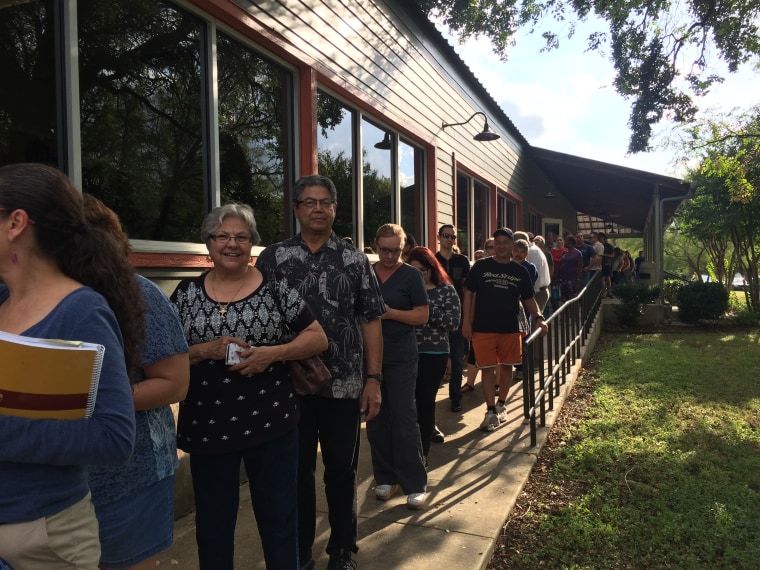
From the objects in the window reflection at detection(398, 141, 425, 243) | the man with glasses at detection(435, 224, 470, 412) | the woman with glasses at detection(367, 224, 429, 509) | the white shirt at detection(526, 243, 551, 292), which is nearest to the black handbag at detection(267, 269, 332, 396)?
the woman with glasses at detection(367, 224, 429, 509)

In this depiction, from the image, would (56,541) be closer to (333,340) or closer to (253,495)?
(253,495)

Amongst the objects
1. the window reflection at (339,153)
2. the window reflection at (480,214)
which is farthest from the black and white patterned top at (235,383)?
the window reflection at (480,214)

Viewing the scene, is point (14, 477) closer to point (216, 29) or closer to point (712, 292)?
point (216, 29)

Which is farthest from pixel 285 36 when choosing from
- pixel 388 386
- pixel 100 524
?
pixel 100 524

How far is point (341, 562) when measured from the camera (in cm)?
273

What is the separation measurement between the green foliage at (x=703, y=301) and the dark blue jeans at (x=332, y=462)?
11.9 m

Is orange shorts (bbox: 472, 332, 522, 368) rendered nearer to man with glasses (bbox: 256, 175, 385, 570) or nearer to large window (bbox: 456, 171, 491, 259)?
man with glasses (bbox: 256, 175, 385, 570)

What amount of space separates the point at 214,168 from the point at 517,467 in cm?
296

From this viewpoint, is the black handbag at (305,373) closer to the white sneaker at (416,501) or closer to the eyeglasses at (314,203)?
the eyeglasses at (314,203)

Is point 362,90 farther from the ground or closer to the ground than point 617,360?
farther from the ground

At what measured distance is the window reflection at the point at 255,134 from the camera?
404 cm

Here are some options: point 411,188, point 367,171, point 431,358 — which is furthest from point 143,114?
point 411,188

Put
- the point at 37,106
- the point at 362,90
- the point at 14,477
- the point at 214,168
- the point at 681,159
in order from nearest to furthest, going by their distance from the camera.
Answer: the point at 14,477
the point at 37,106
the point at 214,168
the point at 362,90
the point at 681,159

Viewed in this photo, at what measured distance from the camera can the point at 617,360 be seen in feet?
29.1
